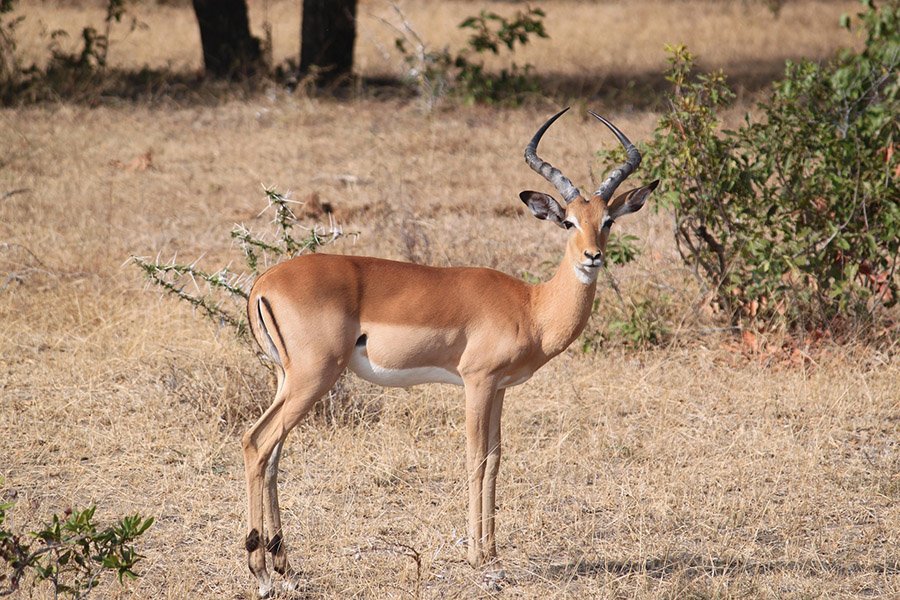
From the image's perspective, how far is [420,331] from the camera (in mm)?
3992

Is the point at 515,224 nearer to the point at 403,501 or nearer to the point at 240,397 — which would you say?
the point at 240,397

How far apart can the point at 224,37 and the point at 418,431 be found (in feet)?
27.8

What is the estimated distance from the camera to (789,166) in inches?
248

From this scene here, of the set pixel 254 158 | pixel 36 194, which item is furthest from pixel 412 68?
pixel 36 194

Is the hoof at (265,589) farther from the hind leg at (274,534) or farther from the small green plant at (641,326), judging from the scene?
the small green plant at (641,326)

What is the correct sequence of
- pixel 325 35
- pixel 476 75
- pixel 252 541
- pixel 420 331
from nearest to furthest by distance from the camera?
pixel 252 541
pixel 420 331
pixel 476 75
pixel 325 35

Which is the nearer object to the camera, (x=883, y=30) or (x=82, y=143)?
(x=883, y=30)

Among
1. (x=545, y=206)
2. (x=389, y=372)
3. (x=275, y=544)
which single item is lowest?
(x=275, y=544)

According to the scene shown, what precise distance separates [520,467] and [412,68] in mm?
7599

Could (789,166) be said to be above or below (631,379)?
above

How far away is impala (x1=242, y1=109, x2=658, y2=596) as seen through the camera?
12.8 feet

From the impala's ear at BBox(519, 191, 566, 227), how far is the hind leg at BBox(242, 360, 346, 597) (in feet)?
3.02

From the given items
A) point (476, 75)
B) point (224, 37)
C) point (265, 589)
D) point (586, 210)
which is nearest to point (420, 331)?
point (586, 210)

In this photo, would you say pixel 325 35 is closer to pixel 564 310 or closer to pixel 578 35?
pixel 578 35
